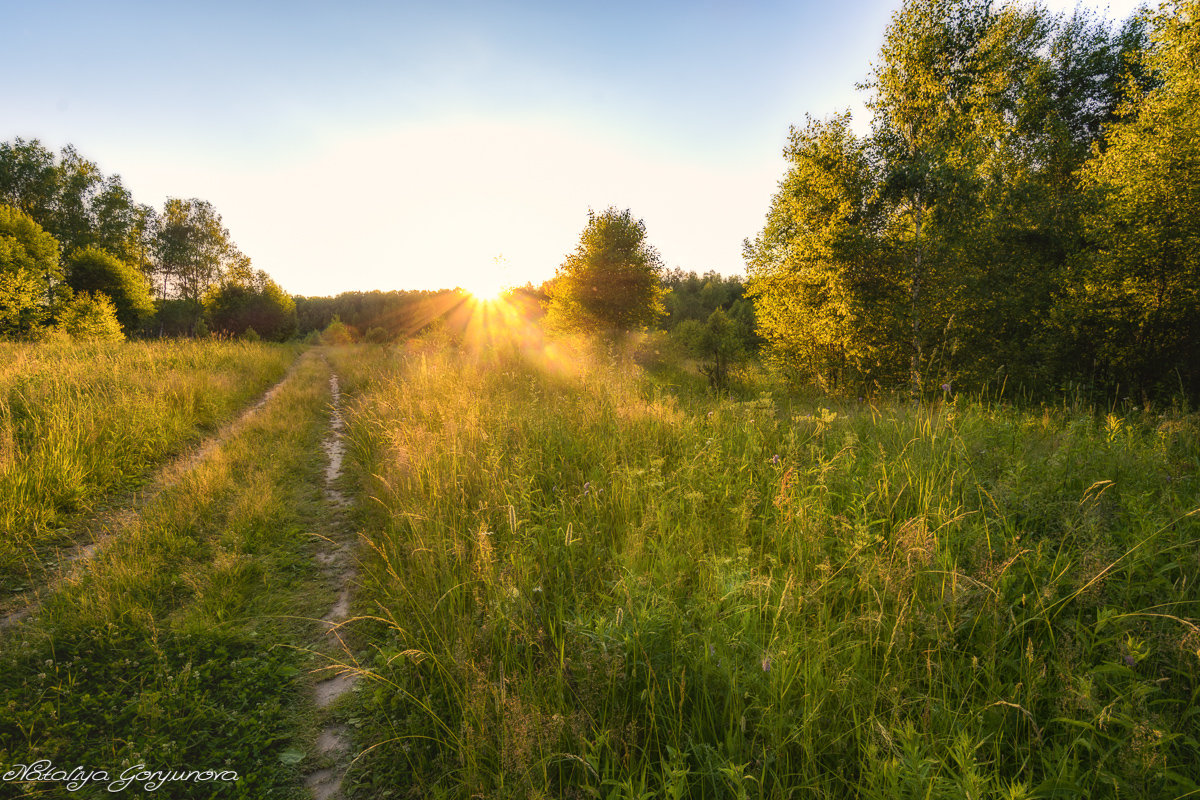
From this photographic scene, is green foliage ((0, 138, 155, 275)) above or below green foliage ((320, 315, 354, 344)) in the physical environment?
above

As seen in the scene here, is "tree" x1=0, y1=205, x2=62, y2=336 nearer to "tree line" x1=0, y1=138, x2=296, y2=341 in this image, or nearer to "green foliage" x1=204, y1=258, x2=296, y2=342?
"tree line" x1=0, y1=138, x2=296, y2=341

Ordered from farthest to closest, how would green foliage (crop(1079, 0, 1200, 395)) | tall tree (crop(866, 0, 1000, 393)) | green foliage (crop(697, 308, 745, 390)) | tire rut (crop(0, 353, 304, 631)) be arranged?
green foliage (crop(697, 308, 745, 390)) < tall tree (crop(866, 0, 1000, 393)) < green foliage (crop(1079, 0, 1200, 395)) < tire rut (crop(0, 353, 304, 631))

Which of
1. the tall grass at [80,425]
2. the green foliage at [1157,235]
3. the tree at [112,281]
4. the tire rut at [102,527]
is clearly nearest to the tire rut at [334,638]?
the tire rut at [102,527]

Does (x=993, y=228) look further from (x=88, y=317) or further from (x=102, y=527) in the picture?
(x=88, y=317)

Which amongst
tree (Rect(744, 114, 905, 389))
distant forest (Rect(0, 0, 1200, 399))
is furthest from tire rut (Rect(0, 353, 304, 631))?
tree (Rect(744, 114, 905, 389))

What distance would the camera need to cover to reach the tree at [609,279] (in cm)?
2286

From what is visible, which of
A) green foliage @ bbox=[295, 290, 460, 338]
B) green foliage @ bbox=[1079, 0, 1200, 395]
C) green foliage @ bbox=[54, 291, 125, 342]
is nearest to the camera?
green foliage @ bbox=[1079, 0, 1200, 395]

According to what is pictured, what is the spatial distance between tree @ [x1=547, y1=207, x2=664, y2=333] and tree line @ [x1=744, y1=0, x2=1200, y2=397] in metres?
8.75

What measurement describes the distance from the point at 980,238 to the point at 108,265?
44.8 m

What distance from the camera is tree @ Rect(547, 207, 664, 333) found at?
75.0 feet

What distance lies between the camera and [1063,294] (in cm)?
1316

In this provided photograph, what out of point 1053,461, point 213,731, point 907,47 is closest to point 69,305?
point 213,731

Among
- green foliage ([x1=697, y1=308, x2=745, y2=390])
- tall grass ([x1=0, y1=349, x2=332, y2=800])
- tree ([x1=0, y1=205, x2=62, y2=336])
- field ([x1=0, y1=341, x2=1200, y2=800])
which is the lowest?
tall grass ([x1=0, y1=349, x2=332, y2=800])

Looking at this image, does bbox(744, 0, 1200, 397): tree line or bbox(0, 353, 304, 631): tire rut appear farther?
bbox(744, 0, 1200, 397): tree line
